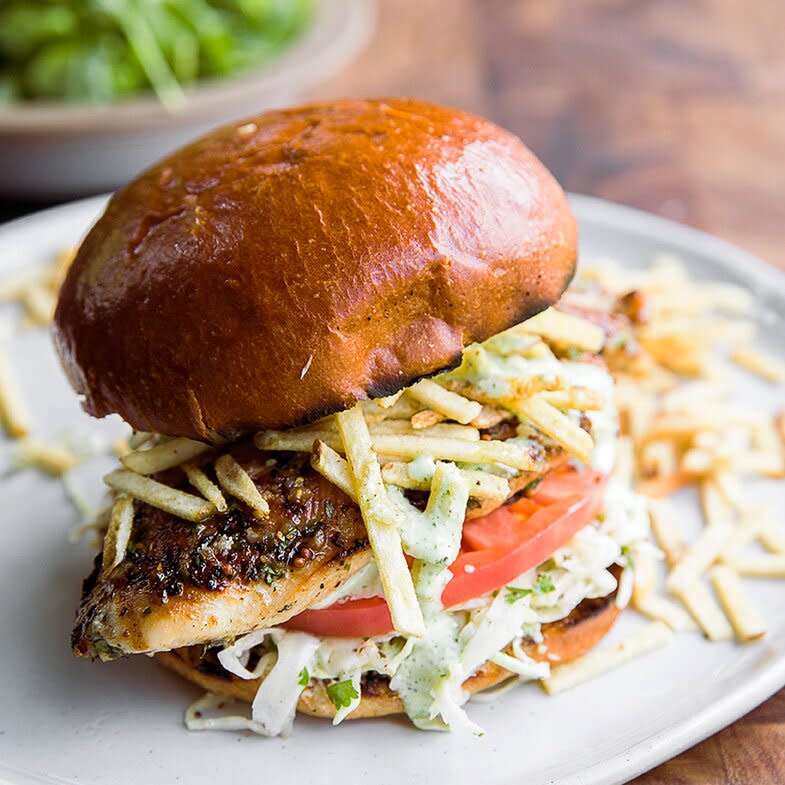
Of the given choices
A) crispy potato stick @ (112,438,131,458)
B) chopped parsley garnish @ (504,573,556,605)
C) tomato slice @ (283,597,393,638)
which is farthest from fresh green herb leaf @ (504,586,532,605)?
crispy potato stick @ (112,438,131,458)

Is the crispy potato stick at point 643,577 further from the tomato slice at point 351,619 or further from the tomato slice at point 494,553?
the tomato slice at point 351,619

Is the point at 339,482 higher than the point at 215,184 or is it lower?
lower

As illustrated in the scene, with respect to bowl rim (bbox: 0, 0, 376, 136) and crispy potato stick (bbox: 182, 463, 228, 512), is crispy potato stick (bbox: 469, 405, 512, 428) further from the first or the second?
bowl rim (bbox: 0, 0, 376, 136)

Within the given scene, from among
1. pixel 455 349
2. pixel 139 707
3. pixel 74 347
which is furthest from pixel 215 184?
pixel 139 707

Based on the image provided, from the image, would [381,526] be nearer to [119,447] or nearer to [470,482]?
[470,482]

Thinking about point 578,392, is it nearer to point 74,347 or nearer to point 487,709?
point 487,709
